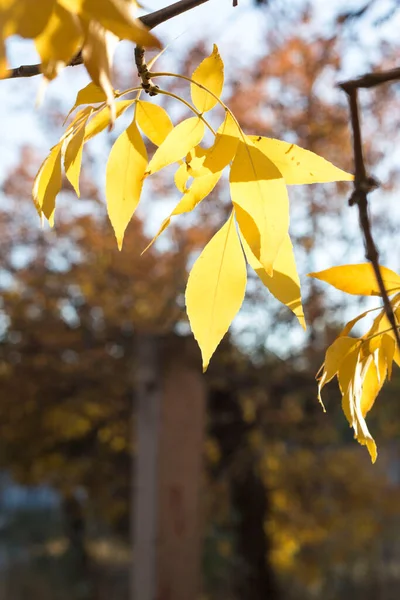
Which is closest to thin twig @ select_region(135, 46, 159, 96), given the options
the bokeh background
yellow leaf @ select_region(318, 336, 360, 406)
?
yellow leaf @ select_region(318, 336, 360, 406)

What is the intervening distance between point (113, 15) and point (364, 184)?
0.08m

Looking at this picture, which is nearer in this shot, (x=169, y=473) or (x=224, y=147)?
(x=224, y=147)

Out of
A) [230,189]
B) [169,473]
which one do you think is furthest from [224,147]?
[169,473]

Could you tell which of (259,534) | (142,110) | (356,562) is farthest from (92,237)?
(142,110)

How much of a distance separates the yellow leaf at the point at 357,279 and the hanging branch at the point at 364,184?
68mm

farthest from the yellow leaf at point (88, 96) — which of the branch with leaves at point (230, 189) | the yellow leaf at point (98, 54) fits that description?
the yellow leaf at point (98, 54)

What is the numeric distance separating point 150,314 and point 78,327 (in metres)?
0.33

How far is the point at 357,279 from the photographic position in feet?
1.00

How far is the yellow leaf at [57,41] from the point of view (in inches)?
7.3

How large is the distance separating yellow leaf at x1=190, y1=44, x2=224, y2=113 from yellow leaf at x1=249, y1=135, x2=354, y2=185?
0.08ft

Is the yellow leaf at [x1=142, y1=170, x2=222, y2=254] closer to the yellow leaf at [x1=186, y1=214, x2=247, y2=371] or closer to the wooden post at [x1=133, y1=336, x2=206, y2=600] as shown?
the yellow leaf at [x1=186, y1=214, x2=247, y2=371]

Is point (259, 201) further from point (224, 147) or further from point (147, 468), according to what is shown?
point (147, 468)

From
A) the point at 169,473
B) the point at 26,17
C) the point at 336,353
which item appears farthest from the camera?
the point at 169,473

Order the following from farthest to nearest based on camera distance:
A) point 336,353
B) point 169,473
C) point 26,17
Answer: point 169,473, point 336,353, point 26,17
